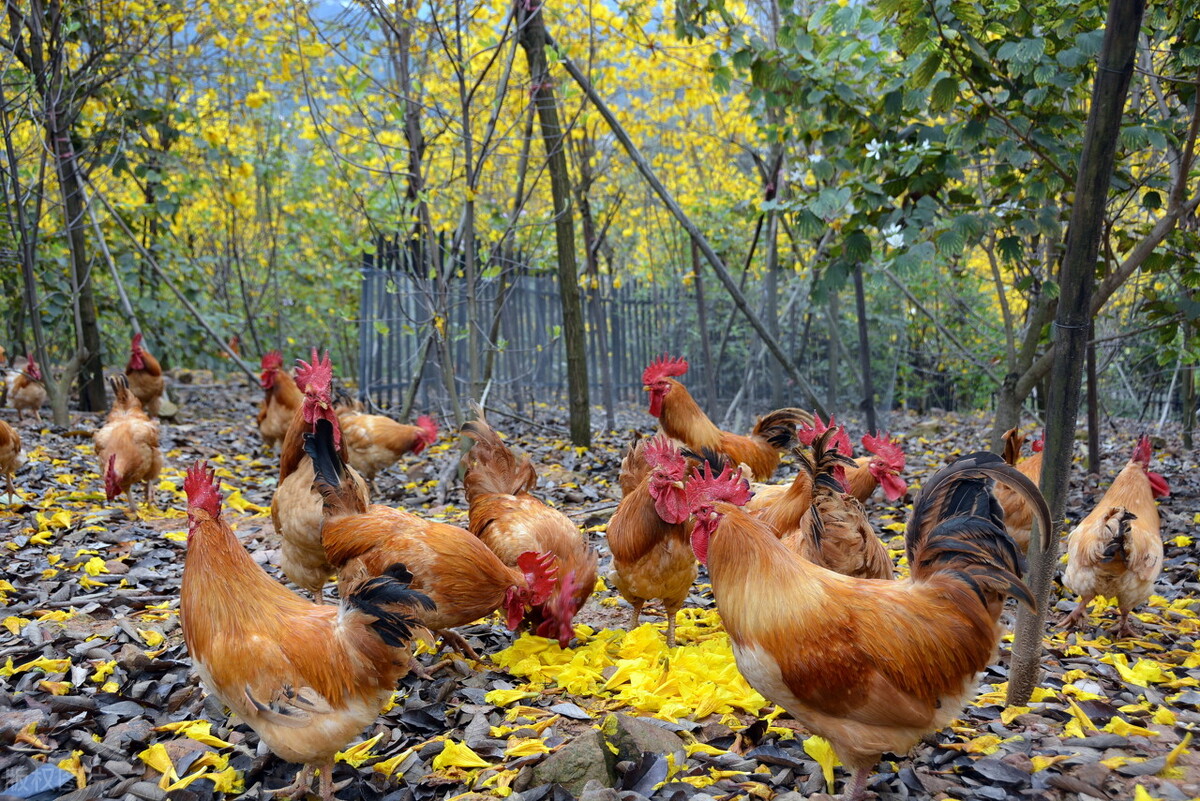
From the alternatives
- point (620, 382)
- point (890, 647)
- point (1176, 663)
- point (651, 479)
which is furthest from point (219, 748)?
point (620, 382)

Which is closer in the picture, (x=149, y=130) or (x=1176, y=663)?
(x=1176, y=663)

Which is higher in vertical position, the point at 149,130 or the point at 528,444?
the point at 149,130

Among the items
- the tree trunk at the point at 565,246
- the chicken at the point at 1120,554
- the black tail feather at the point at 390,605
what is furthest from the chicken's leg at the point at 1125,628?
the tree trunk at the point at 565,246

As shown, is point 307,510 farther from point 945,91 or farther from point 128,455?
point 945,91

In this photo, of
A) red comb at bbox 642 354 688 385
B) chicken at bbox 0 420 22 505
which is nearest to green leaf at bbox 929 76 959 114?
red comb at bbox 642 354 688 385

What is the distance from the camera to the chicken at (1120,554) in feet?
15.5

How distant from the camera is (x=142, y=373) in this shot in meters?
10.5

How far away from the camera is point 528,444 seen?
10633 mm

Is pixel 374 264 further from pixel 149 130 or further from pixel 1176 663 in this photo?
pixel 1176 663

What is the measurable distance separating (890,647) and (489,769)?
1800 millimetres

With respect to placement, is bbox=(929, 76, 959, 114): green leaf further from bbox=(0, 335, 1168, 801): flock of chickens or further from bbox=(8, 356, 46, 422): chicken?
bbox=(8, 356, 46, 422): chicken

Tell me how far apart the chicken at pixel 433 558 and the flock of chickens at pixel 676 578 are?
A: 1 cm

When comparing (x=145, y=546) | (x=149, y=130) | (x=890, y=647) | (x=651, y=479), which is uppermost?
(x=149, y=130)

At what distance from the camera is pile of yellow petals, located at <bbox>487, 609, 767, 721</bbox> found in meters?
3.98
